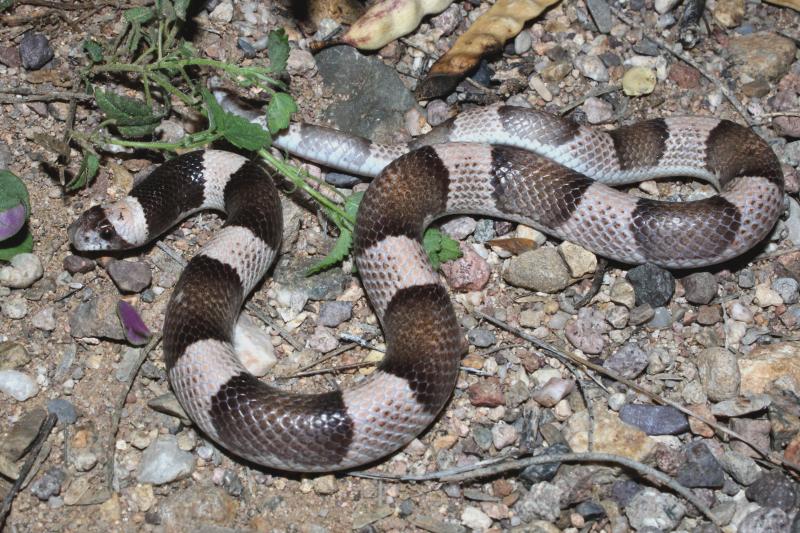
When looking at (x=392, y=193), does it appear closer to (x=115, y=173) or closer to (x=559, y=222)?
(x=559, y=222)

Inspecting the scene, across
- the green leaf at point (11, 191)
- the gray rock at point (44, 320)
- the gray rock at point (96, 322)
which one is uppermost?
the green leaf at point (11, 191)

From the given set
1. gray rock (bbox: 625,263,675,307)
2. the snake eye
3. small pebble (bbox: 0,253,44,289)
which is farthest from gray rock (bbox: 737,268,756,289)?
small pebble (bbox: 0,253,44,289)

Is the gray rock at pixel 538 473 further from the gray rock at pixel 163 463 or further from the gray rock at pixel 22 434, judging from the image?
the gray rock at pixel 22 434

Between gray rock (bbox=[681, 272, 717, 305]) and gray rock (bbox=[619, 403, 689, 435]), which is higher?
gray rock (bbox=[681, 272, 717, 305])

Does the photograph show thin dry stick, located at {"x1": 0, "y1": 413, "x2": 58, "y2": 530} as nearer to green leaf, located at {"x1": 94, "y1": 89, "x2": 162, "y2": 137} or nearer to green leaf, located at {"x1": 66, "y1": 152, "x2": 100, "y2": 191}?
green leaf, located at {"x1": 66, "y1": 152, "x2": 100, "y2": 191}

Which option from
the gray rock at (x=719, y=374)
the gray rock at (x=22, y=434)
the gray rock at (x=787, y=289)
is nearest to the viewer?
the gray rock at (x=22, y=434)

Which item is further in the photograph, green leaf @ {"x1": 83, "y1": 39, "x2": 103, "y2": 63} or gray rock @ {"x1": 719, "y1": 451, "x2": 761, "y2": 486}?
green leaf @ {"x1": 83, "y1": 39, "x2": 103, "y2": 63}

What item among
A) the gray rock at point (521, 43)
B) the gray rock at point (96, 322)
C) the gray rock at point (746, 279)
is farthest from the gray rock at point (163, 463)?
the gray rock at point (521, 43)
